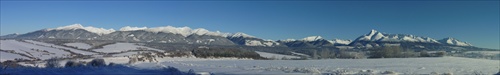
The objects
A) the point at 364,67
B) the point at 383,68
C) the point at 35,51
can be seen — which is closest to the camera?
the point at 383,68

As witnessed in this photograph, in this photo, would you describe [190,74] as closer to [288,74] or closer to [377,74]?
[288,74]

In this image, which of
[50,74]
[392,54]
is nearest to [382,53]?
[392,54]

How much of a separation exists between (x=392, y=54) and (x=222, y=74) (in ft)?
178

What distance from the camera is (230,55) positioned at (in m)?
100

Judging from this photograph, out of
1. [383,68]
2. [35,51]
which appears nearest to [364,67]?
[383,68]

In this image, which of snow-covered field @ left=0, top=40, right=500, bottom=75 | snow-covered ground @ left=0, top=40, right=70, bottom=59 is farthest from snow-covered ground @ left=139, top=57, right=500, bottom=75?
snow-covered ground @ left=0, top=40, right=70, bottom=59

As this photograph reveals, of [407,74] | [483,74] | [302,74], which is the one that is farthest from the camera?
[302,74]

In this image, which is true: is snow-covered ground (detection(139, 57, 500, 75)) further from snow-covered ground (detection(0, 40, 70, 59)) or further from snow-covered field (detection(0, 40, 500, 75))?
snow-covered ground (detection(0, 40, 70, 59))

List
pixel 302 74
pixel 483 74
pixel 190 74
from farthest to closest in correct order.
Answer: pixel 190 74
pixel 302 74
pixel 483 74

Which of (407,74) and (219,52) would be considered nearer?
(407,74)

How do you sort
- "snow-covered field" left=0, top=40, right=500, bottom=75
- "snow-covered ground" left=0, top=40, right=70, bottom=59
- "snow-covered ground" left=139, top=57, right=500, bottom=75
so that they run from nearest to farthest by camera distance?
"snow-covered ground" left=139, top=57, right=500, bottom=75 → "snow-covered field" left=0, top=40, right=500, bottom=75 → "snow-covered ground" left=0, top=40, right=70, bottom=59

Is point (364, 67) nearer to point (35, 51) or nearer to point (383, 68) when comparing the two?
point (383, 68)

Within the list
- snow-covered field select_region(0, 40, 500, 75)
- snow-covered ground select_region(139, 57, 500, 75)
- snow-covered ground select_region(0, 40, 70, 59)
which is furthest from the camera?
snow-covered ground select_region(0, 40, 70, 59)

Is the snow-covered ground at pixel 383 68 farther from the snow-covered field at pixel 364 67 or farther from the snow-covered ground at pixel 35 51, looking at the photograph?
the snow-covered ground at pixel 35 51
